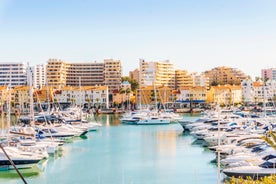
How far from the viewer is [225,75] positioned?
66.6 m

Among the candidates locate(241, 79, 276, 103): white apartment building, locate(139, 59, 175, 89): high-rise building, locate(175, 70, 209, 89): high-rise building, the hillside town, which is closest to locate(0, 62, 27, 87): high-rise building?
the hillside town

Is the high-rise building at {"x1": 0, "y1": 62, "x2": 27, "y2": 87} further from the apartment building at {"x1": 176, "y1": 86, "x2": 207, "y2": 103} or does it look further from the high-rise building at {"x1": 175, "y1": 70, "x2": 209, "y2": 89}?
the apartment building at {"x1": 176, "y1": 86, "x2": 207, "y2": 103}

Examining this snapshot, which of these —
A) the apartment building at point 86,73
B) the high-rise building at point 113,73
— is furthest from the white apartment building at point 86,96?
the high-rise building at point 113,73

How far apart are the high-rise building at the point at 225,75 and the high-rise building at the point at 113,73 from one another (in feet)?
51.7

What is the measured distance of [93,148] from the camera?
58.6 feet

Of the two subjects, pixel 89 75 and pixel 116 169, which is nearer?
pixel 116 169

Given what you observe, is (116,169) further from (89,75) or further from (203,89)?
(89,75)

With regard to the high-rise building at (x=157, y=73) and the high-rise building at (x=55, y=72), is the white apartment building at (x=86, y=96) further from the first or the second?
the high-rise building at (x=157, y=73)

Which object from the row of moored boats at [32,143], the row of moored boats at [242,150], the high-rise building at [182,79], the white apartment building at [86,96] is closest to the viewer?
the row of moored boats at [242,150]

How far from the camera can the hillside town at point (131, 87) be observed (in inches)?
1858

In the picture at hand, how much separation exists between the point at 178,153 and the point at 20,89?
34.0 metres

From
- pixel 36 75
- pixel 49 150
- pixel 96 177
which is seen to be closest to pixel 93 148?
pixel 49 150

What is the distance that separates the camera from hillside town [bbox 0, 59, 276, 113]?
155ft

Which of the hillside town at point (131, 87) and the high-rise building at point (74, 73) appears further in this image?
the high-rise building at point (74, 73)
